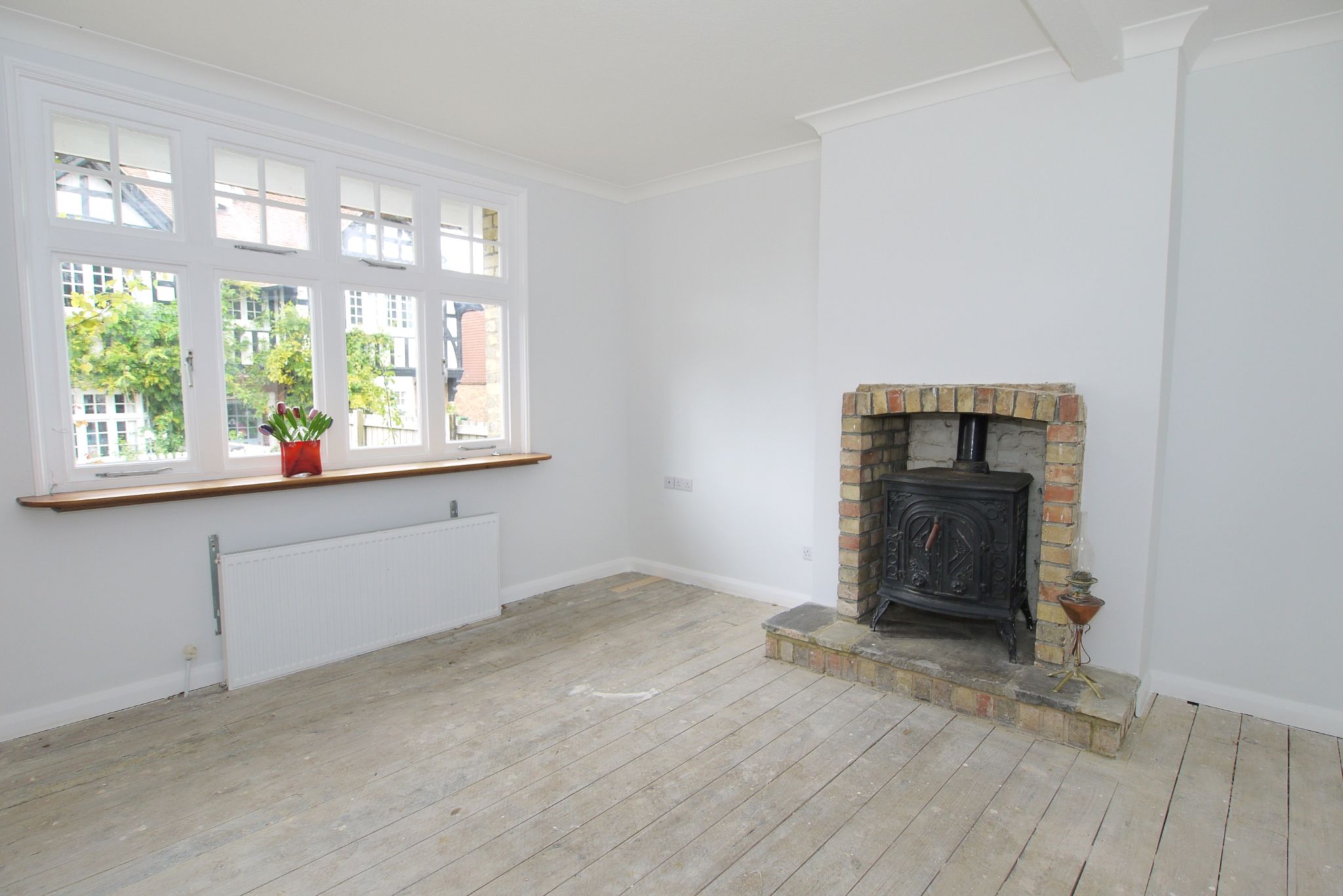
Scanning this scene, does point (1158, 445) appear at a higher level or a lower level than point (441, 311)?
lower

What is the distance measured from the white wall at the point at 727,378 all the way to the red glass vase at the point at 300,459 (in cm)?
225

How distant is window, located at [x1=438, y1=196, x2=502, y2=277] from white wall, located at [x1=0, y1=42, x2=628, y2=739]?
0.23 meters

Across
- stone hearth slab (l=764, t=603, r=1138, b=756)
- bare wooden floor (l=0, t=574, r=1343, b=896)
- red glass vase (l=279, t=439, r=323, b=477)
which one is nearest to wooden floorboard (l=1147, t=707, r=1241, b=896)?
bare wooden floor (l=0, t=574, r=1343, b=896)

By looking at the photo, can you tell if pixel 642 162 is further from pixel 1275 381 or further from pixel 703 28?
pixel 1275 381

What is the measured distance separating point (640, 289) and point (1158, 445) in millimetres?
3274

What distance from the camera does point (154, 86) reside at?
2.97 meters

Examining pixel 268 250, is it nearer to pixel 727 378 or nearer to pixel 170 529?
pixel 170 529

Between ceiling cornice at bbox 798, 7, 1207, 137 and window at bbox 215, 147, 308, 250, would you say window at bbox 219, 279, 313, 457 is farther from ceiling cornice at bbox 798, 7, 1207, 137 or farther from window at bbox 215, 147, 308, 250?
ceiling cornice at bbox 798, 7, 1207, 137

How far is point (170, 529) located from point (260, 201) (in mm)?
1587

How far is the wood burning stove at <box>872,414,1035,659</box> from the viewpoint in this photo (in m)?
2.91

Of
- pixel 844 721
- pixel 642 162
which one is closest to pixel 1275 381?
pixel 844 721

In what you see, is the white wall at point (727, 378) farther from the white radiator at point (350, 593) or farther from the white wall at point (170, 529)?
the white radiator at point (350, 593)

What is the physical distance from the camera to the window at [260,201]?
3223mm

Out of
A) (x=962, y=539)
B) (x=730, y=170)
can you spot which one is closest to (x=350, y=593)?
(x=962, y=539)
